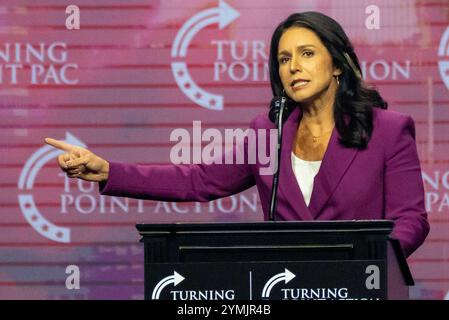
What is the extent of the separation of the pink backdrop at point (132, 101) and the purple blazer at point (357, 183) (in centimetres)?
227

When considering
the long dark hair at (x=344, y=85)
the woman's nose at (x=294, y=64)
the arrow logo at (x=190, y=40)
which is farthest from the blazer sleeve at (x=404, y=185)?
the arrow logo at (x=190, y=40)

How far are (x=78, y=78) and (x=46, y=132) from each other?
36 cm

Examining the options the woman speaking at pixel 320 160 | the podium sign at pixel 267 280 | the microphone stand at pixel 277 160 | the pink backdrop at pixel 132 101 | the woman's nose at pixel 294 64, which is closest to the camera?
the podium sign at pixel 267 280

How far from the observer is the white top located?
4.80m

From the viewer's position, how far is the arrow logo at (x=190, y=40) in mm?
7203

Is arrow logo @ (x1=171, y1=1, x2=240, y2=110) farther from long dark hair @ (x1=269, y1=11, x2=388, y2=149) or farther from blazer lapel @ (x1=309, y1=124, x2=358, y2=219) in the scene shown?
blazer lapel @ (x1=309, y1=124, x2=358, y2=219)

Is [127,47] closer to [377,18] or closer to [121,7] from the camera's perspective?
[121,7]

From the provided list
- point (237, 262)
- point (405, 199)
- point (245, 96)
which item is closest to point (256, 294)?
point (237, 262)

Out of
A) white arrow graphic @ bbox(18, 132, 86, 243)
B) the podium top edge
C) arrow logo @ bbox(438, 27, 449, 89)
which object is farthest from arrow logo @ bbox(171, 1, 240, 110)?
the podium top edge

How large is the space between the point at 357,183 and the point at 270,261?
94 cm

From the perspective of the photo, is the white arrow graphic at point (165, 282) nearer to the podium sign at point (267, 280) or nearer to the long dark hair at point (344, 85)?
the podium sign at point (267, 280)

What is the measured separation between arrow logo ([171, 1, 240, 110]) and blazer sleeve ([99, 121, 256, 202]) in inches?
83.0

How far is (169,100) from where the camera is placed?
A: 7.31 m

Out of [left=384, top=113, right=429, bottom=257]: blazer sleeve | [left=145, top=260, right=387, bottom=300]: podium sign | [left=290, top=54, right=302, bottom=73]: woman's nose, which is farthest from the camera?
[left=290, top=54, right=302, bottom=73]: woman's nose
